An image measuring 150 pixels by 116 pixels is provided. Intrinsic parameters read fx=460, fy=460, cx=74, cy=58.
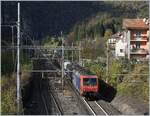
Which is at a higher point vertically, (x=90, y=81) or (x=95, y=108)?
(x=90, y=81)

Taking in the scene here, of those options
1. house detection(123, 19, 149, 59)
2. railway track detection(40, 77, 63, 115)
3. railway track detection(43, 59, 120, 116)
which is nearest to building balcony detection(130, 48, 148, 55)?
house detection(123, 19, 149, 59)

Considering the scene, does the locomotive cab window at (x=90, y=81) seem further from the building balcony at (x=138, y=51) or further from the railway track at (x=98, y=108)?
the building balcony at (x=138, y=51)

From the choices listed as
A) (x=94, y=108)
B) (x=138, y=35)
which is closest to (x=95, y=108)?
(x=94, y=108)

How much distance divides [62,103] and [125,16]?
5835 centimetres

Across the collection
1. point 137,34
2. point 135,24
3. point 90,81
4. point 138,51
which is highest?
point 135,24

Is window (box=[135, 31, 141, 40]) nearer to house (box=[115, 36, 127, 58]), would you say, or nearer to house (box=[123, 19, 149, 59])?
house (box=[123, 19, 149, 59])

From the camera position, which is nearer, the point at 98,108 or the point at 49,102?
the point at 98,108

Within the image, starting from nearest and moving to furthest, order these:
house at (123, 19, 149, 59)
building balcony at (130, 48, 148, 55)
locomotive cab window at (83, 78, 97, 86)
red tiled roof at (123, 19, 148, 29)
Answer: locomotive cab window at (83, 78, 97, 86) → building balcony at (130, 48, 148, 55) → red tiled roof at (123, 19, 148, 29) → house at (123, 19, 149, 59)

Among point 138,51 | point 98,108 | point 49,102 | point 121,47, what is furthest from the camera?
point 121,47

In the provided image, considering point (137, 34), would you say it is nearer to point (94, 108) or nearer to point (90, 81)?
point (90, 81)

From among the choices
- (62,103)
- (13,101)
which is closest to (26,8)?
(62,103)

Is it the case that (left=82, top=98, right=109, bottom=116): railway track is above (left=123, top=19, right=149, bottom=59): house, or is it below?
below

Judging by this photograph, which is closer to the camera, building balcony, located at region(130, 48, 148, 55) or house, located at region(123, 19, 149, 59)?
building balcony, located at region(130, 48, 148, 55)

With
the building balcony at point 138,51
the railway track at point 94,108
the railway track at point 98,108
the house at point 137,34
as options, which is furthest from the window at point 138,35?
the railway track at point 98,108
